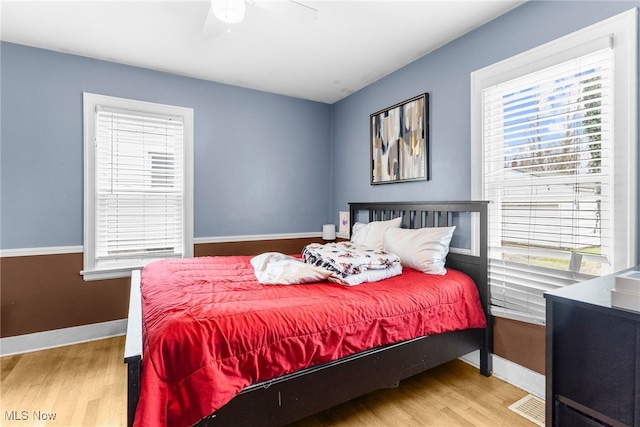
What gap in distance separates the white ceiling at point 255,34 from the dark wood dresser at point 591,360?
1.97 meters

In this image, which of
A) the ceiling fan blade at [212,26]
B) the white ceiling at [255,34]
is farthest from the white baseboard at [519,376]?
the ceiling fan blade at [212,26]

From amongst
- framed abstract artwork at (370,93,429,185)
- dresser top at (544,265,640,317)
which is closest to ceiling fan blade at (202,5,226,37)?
framed abstract artwork at (370,93,429,185)

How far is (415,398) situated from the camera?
6.66ft

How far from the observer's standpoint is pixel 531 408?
1910mm

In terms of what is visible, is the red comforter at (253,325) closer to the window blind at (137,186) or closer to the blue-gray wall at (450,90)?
the blue-gray wall at (450,90)

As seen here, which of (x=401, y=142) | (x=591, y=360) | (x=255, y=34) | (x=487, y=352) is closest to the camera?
(x=591, y=360)

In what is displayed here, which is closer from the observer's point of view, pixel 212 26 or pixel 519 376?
pixel 212 26

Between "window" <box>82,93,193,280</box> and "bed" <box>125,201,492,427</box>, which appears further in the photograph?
"window" <box>82,93,193,280</box>

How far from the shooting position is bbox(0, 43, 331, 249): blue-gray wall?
2.70 metres

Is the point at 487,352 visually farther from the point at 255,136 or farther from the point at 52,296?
the point at 52,296

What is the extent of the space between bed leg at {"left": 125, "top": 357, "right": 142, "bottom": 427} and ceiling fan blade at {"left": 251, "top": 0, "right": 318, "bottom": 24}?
6.00 ft

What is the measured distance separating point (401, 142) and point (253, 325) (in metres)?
2.30

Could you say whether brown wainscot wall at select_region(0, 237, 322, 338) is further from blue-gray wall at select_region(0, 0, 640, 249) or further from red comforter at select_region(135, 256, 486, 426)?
red comforter at select_region(135, 256, 486, 426)

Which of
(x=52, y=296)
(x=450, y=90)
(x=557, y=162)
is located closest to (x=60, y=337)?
(x=52, y=296)
